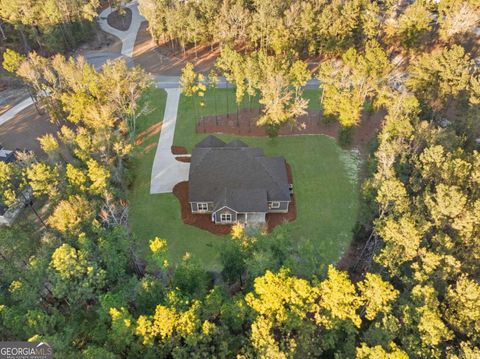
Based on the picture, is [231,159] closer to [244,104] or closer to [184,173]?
[184,173]

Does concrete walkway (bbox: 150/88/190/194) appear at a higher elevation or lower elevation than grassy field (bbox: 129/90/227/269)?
higher

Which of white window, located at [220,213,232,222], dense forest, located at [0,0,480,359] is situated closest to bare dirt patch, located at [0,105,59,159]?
dense forest, located at [0,0,480,359]

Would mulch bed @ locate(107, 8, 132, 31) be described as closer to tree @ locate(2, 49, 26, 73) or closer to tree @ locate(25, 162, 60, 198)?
tree @ locate(2, 49, 26, 73)

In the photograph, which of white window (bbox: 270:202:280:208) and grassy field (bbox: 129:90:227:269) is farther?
white window (bbox: 270:202:280:208)

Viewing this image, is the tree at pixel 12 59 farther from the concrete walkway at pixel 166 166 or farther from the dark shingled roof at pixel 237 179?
the dark shingled roof at pixel 237 179

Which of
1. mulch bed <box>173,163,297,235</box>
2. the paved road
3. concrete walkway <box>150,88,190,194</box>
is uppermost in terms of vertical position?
the paved road
